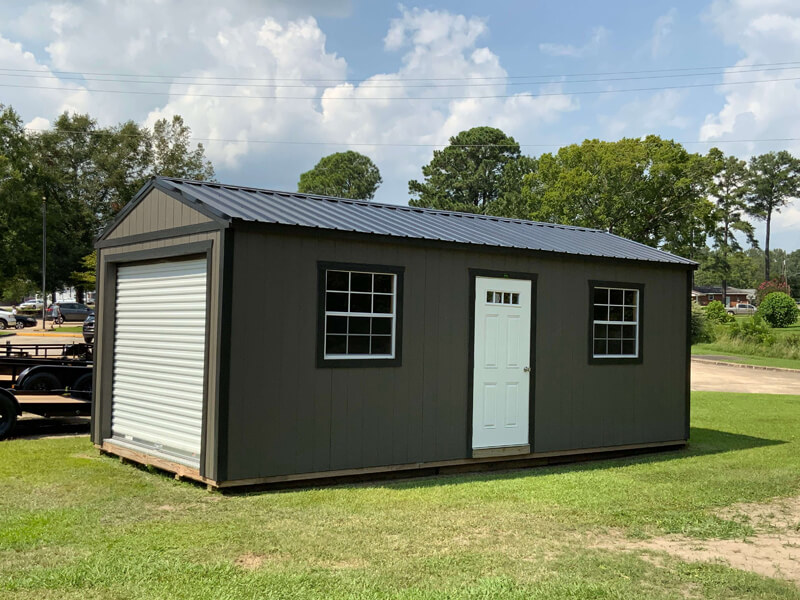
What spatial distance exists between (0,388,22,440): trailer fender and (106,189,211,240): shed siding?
252 cm

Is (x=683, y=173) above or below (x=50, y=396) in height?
above

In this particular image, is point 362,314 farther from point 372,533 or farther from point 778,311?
point 778,311

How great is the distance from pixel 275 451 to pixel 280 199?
10.2ft

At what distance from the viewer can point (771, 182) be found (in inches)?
2741

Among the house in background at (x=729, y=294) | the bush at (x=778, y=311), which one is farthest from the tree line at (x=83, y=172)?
the house in background at (x=729, y=294)

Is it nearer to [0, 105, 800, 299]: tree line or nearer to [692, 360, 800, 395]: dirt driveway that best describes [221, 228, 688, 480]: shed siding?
[692, 360, 800, 395]: dirt driveway

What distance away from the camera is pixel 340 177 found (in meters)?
64.1

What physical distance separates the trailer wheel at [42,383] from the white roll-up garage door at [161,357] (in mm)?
1809

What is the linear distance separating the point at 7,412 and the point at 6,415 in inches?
1.9

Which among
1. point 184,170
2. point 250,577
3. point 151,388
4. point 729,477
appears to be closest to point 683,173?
point 184,170

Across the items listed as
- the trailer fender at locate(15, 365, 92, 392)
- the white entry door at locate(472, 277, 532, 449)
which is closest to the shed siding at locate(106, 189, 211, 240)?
the trailer fender at locate(15, 365, 92, 392)

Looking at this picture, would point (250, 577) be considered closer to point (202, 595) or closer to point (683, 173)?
point (202, 595)

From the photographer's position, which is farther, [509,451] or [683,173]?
[683,173]

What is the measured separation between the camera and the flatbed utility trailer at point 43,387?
10.4 m
